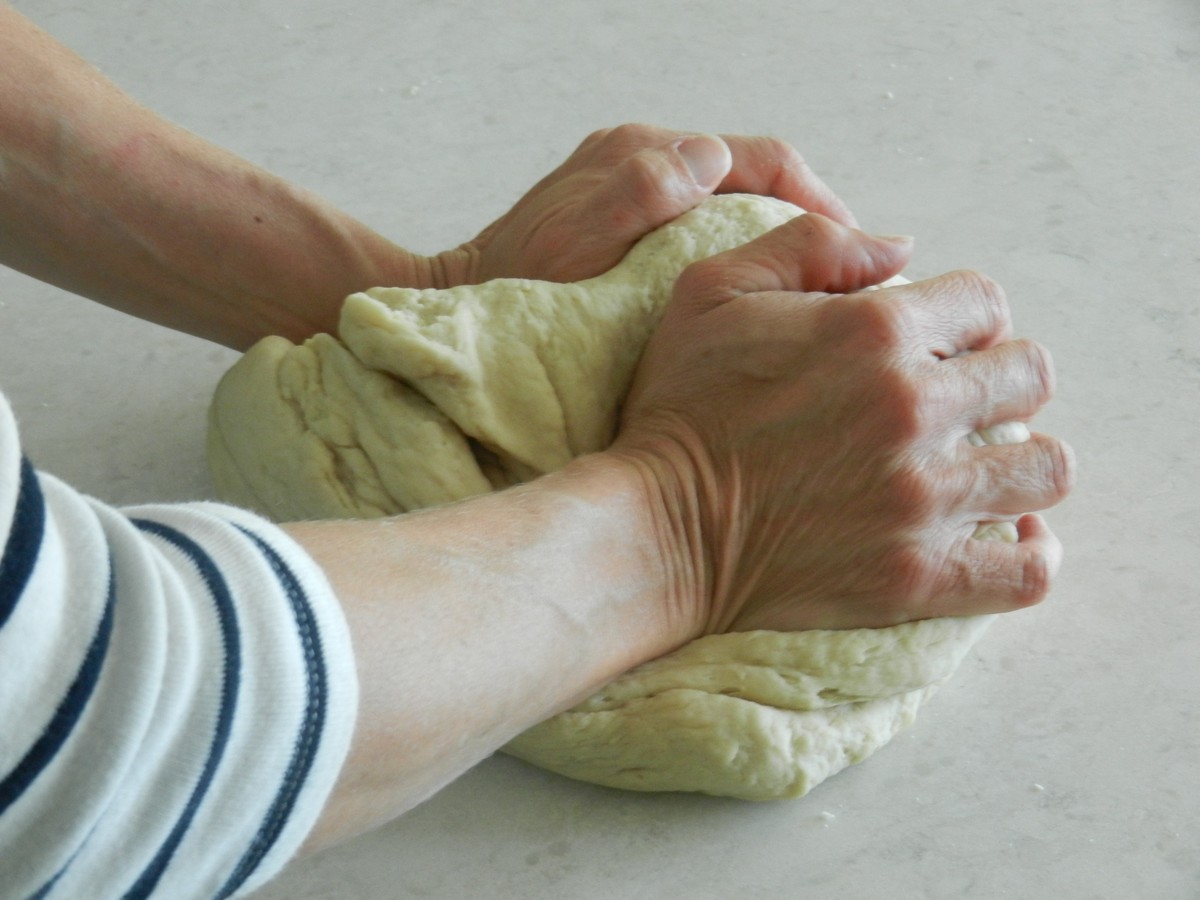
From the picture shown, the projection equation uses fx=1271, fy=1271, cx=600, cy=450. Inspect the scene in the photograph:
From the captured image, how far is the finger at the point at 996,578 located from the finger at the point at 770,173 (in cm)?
50

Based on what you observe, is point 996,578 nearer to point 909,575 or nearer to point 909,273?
point 909,575

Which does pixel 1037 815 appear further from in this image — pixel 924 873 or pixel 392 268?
pixel 392 268

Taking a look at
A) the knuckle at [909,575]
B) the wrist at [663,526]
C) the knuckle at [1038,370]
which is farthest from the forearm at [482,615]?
the knuckle at [1038,370]

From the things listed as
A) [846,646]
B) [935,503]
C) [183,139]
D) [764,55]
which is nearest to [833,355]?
[935,503]

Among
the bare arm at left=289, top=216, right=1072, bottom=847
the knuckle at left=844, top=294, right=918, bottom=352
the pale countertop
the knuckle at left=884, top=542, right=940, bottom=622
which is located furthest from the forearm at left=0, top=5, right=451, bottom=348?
the knuckle at left=884, top=542, right=940, bottom=622

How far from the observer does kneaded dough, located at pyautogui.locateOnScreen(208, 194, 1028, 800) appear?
3.87ft

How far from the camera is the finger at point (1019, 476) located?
1.19m

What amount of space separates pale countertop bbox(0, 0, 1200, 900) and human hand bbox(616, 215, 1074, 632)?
0.19m

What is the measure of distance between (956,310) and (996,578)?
26 cm

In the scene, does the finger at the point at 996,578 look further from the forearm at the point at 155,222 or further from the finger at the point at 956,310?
the forearm at the point at 155,222

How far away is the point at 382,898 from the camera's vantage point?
3.72 feet

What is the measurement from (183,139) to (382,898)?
85 cm

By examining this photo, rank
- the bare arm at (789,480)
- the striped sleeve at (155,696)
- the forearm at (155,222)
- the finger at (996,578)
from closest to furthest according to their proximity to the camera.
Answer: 1. the striped sleeve at (155,696)
2. the bare arm at (789,480)
3. the finger at (996,578)
4. the forearm at (155,222)

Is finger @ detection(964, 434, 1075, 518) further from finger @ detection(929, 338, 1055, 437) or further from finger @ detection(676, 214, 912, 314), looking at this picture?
finger @ detection(676, 214, 912, 314)
